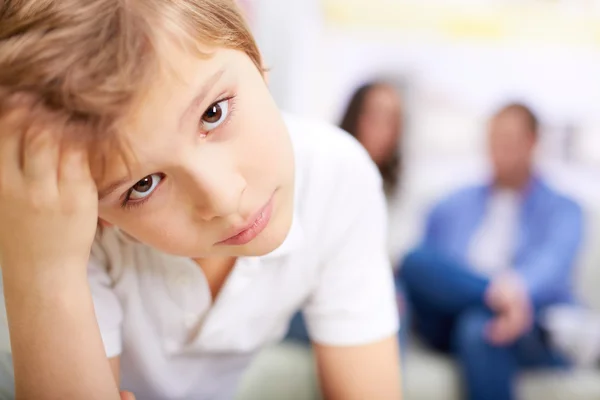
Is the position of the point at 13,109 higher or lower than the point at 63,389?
higher

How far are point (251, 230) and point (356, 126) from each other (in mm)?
885

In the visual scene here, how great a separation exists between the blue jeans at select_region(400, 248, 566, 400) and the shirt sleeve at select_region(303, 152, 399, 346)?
0.53m

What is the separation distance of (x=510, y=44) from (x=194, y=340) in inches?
41.0

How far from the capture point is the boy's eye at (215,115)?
1.22ft

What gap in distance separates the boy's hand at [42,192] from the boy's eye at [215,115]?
0.08m

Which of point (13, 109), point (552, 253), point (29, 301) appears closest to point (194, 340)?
point (29, 301)

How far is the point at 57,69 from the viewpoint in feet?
1.04

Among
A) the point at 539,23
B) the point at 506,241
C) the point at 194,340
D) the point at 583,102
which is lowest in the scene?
the point at 506,241

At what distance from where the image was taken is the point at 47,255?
1.25ft

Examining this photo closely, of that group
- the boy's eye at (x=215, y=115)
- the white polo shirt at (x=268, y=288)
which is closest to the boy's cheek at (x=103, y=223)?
the white polo shirt at (x=268, y=288)

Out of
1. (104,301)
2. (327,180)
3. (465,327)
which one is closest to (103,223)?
(104,301)

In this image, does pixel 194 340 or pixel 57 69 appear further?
pixel 194 340

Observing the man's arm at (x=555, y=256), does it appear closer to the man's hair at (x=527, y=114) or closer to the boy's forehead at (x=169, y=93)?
the man's hair at (x=527, y=114)

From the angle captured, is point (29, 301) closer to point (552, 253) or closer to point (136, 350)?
point (136, 350)
